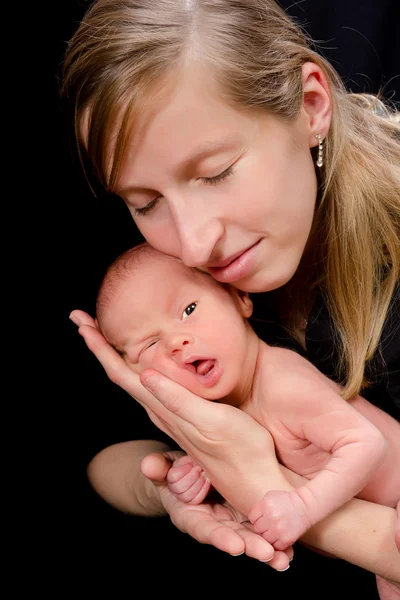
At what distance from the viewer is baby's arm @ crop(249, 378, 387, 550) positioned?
1.44 m

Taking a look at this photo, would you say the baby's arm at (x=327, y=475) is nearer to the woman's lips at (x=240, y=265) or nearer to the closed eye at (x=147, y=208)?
the woman's lips at (x=240, y=265)

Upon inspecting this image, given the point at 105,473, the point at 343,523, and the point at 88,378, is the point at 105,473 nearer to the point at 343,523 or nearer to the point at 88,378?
the point at 88,378

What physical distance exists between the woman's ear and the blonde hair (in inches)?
1.0

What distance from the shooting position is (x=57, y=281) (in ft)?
6.88

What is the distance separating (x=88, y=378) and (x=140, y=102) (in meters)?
0.86

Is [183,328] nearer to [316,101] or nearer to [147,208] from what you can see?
[147,208]

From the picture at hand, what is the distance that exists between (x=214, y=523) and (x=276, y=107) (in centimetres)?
72

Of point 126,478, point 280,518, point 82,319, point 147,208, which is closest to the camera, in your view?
point 280,518

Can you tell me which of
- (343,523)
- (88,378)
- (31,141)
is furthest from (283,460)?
(31,141)

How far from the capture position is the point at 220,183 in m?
1.56

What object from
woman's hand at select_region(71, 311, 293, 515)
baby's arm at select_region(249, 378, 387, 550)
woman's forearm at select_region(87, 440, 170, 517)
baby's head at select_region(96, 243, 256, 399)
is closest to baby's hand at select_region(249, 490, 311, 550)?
baby's arm at select_region(249, 378, 387, 550)

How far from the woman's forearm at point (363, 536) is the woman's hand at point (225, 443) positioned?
0.10 metres

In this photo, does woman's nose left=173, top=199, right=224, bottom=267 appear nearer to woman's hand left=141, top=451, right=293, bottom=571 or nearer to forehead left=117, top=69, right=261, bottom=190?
forehead left=117, top=69, right=261, bottom=190

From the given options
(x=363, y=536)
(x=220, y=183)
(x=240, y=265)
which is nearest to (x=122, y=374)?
(x=240, y=265)
